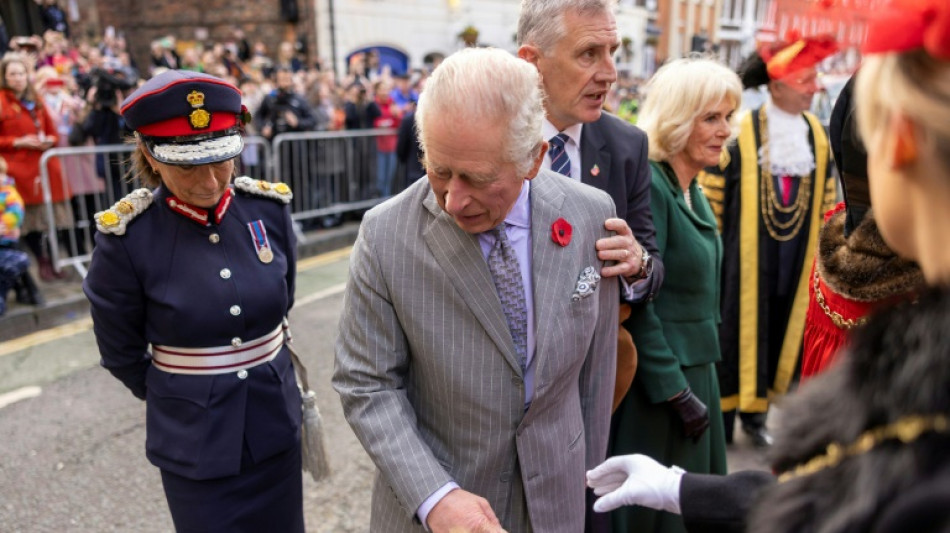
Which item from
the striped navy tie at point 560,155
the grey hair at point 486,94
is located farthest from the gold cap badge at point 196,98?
the striped navy tie at point 560,155

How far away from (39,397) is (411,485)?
151 inches

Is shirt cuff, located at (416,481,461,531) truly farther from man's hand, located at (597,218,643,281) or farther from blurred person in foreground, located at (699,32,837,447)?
blurred person in foreground, located at (699,32,837,447)

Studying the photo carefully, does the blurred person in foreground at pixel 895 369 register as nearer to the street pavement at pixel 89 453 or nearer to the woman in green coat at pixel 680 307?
the woman in green coat at pixel 680 307

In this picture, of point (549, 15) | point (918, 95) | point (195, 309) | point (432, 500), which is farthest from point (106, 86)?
point (918, 95)

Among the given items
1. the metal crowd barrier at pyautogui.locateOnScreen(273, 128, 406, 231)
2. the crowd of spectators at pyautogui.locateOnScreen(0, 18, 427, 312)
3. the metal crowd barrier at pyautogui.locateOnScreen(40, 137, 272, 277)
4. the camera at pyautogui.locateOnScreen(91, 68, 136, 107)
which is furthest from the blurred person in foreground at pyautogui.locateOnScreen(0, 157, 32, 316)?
the metal crowd barrier at pyautogui.locateOnScreen(273, 128, 406, 231)

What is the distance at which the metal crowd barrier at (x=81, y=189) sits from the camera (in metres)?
6.41

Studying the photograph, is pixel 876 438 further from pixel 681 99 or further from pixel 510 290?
pixel 681 99

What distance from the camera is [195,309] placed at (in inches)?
87.3

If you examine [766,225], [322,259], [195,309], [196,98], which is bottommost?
→ [322,259]

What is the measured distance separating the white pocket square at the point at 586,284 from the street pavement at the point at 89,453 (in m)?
1.98

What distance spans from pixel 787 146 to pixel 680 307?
69.8 inches

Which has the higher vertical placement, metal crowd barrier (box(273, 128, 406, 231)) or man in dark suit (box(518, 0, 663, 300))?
man in dark suit (box(518, 0, 663, 300))

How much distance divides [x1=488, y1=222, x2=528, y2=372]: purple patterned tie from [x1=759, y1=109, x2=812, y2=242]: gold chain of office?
8.66ft

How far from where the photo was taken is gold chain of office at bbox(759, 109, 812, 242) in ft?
12.8
